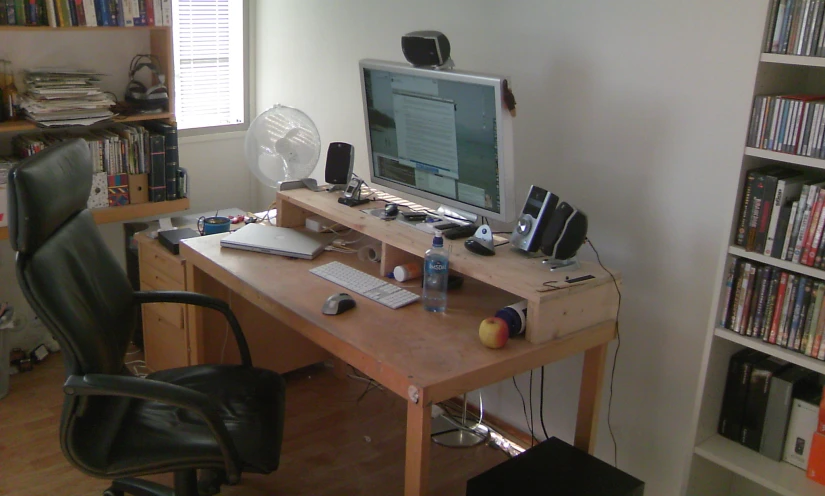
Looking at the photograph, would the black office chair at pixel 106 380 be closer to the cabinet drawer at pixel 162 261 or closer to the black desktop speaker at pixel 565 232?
the cabinet drawer at pixel 162 261

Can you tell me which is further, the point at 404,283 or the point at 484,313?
the point at 404,283

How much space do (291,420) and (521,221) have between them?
131cm

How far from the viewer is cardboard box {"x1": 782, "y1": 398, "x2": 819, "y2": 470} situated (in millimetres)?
2084

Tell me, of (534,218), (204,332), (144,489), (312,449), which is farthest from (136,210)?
(534,218)

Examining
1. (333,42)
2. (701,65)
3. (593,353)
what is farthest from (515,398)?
(333,42)

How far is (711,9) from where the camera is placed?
2.21m

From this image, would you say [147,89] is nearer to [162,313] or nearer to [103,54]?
[103,54]

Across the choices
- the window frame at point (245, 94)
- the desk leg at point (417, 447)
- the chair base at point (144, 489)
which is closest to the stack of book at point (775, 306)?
the desk leg at point (417, 447)

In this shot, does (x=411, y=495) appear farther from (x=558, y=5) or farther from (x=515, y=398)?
(x=558, y=5)

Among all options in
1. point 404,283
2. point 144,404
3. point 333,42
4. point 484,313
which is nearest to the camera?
point 144,404

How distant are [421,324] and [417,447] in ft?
1.28

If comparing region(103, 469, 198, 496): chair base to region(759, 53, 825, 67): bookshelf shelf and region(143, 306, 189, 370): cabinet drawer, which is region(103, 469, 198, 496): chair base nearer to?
region(143, 306, 189, 370): cabinet drawer

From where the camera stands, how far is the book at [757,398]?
2.16 m

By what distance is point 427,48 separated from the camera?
95.9 inches
